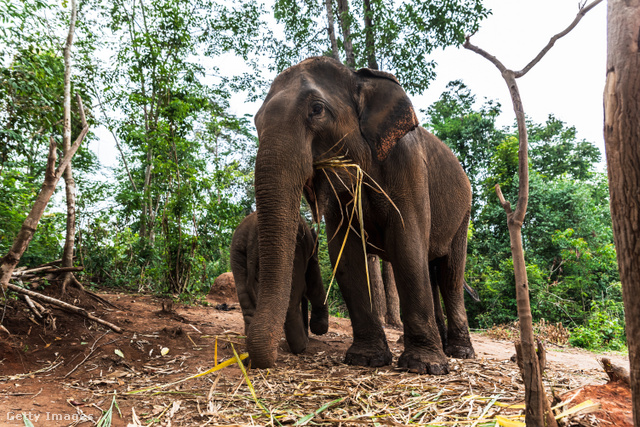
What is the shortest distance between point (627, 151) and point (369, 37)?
9265 mm

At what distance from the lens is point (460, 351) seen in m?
5.16

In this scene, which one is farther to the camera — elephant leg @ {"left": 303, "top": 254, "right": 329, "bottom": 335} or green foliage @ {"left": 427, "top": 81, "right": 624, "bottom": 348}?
green foliage @ {"left": 427, "top": 81, "right": 624, "bottom": 348}

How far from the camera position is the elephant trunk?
3191 mm

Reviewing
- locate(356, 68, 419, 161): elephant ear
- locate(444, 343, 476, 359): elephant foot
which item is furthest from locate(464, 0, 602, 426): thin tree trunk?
locate(444, 343, 476, 359): elephant foot

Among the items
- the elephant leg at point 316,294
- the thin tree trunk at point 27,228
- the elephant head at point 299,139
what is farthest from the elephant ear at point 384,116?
the thin tree trunk at point 27,228

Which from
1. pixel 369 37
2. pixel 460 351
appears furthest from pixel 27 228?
pixel 369 37

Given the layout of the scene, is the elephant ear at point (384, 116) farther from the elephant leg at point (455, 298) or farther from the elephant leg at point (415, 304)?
the elephant leg at point (455, 298)

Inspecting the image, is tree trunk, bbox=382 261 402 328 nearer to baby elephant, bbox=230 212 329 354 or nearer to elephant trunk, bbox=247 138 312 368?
baby elephant, bbox=230 212 329 354

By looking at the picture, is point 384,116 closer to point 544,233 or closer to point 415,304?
point 415,304

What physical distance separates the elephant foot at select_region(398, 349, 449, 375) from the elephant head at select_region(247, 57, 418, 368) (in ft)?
4.44

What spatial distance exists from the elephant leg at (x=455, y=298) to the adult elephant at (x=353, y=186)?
1.35 m

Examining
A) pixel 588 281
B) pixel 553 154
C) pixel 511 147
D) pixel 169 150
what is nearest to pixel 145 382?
pixel 169 150

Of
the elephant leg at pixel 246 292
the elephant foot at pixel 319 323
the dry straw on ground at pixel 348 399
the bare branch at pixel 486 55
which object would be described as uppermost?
the bare branch at pixel 486 55

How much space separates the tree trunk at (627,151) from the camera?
1.46 meters
